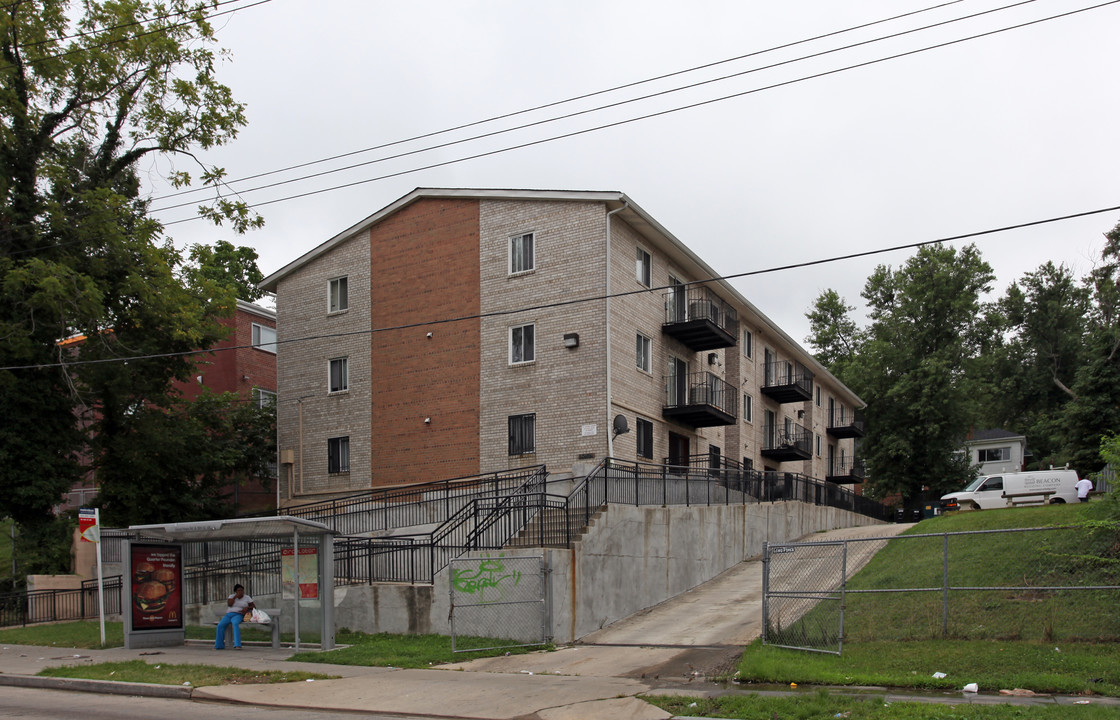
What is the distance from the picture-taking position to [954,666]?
12070 millimetres

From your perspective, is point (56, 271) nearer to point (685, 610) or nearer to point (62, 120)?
point (62, 120)

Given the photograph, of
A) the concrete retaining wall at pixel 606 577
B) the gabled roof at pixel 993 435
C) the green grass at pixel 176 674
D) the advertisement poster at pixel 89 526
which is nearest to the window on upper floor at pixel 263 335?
the advertisement poster at pixel 89 526

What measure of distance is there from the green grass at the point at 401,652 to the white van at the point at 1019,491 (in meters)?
24.1

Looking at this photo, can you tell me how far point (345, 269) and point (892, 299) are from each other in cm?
4520

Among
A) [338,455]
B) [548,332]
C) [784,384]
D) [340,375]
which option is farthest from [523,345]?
[784,384]

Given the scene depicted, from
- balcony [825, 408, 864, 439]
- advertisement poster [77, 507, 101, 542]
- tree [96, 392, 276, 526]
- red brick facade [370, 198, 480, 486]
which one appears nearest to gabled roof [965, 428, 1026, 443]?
balcony [825, 408, 864, 439]

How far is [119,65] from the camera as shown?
1111 inches

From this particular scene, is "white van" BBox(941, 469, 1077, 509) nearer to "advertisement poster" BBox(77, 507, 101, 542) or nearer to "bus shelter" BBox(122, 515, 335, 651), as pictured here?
"bus shelter" BBox(122, 515, 335, 651)

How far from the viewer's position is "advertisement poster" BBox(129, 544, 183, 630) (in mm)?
18922

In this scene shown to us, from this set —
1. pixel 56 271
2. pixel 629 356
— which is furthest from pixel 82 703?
pixel 629 356

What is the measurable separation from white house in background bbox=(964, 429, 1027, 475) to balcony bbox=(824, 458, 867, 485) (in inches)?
638

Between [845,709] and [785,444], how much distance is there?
110 ft

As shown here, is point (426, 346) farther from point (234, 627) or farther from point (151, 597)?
point (234, 627)

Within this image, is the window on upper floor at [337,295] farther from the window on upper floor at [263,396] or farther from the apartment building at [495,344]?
the window on upper floor at [263,396]
